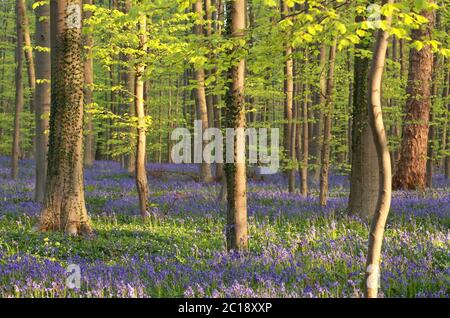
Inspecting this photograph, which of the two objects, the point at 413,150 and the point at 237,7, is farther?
the point at 413,150

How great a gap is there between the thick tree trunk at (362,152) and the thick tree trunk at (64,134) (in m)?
5.22

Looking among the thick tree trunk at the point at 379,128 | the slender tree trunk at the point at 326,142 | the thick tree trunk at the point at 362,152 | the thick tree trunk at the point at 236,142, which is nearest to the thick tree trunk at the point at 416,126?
the slender tree trunk at the point at 326,142

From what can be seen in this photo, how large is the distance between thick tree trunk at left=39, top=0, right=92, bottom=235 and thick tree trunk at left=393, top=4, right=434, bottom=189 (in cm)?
1046

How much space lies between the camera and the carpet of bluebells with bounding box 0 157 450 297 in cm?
530

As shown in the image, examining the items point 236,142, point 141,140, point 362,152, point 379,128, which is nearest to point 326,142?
point 362,152

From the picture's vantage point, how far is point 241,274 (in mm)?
5844

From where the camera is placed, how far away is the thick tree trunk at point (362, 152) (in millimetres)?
9539

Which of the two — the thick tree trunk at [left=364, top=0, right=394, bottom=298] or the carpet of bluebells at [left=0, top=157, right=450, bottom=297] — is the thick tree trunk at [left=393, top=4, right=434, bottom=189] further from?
the thick tree trunk at [left=364, top=0, right=394, bottom=298]

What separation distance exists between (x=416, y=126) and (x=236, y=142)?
10.4m

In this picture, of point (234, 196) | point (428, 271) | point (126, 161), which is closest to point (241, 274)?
point (234, 196)

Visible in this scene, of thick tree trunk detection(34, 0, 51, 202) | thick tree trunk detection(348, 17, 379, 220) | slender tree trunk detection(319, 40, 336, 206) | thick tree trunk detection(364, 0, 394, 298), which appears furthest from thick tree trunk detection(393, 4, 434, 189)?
thick tree trunk detection(364, 0, 394, 298)
